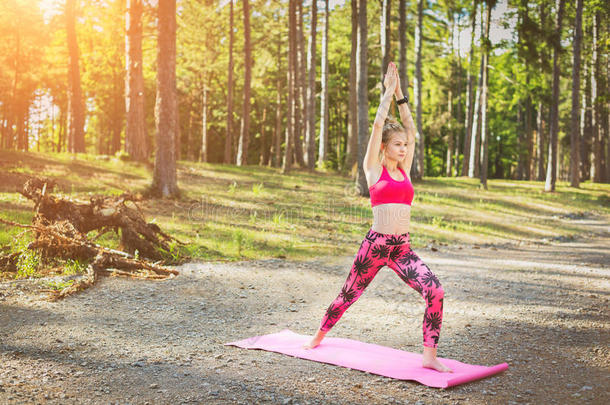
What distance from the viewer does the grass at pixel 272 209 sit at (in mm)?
12422

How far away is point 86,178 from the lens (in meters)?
17.8

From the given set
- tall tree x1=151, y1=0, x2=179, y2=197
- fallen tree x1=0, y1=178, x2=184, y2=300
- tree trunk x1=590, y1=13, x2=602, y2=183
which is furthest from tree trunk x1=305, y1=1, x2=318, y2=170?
tree trunk x1=590, y1=13, x2=602, y2=183

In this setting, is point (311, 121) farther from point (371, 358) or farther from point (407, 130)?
point (371, 358)

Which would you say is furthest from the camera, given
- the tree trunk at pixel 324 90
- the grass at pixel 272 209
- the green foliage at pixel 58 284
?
the tree trunk at pixel 324 90

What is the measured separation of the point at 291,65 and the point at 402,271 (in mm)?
24166

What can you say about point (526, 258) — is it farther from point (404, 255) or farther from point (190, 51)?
point (190, 51)

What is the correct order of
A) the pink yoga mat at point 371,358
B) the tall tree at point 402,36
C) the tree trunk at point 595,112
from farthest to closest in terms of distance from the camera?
the tree trunk at point 595,112, the tall tree at point 402,36, the pink yoga mat at point 371,358

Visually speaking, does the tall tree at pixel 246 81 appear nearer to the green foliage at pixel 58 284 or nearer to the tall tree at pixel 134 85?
the tall tree at pixel 134 85

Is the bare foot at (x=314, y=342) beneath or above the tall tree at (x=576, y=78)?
beneath

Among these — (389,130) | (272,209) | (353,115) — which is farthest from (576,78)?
(389,130)

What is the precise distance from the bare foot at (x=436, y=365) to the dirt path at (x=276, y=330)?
0.32 metres

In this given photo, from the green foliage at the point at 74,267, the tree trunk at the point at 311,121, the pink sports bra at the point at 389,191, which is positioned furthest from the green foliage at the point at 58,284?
the tree trunk at the point at 311,121

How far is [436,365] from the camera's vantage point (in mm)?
4984

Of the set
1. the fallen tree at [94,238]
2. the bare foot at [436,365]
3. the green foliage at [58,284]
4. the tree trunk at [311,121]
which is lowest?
the bare foot at [436,365]
